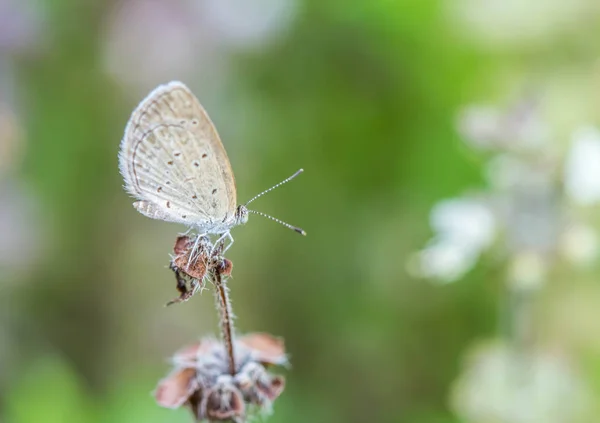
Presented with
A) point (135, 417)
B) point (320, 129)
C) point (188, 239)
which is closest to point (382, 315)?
point (320, 129)

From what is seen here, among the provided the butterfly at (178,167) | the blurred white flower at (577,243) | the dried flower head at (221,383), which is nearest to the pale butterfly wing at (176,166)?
the butterfly at (178,167)

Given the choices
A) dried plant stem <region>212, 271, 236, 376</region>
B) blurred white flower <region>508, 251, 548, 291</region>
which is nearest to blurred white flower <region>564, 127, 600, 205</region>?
blurred white flower <region>508, 251, 548, 291</region>

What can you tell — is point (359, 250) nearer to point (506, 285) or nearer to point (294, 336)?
point (294, 336)

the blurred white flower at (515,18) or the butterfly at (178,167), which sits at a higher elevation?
the blurred white flower at (515,18)

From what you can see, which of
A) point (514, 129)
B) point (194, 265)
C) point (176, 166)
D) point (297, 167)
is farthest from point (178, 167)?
point (297, 167)

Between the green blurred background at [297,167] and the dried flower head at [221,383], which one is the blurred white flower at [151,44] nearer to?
the green blurred background at [297,167]

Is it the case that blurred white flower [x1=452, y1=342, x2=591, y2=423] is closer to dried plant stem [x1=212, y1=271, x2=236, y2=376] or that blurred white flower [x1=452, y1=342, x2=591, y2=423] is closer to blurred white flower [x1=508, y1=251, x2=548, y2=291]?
blurred white flower [x1=508, y1=251, x2=548, y2=291]
